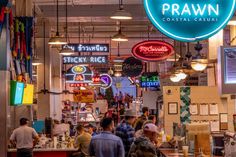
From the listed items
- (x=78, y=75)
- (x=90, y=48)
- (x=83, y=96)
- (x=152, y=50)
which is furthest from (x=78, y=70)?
(x=152, y=50)

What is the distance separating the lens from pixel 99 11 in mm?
19016

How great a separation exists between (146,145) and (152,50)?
10073mm

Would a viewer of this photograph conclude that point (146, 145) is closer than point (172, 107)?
Yes

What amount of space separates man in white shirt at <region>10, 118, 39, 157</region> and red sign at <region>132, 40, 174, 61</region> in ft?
17.9

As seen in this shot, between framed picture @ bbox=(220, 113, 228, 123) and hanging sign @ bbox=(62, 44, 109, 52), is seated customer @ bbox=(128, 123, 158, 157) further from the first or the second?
hanging sign @ bbox=(62, 44, 109, 52)

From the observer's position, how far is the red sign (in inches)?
671

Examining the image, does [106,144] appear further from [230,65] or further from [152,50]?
[152,50]

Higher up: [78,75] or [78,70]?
[78,70]

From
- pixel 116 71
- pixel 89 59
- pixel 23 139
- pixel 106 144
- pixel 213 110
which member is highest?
pixel 89 59

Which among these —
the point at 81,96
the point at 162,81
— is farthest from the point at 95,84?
the point at 162,81

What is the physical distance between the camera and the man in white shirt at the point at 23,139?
12.3 meters

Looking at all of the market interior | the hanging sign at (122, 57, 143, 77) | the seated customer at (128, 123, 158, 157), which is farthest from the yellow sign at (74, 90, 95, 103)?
the seated customer at (128, 123, 158, 157)

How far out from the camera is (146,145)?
7320 millimetres

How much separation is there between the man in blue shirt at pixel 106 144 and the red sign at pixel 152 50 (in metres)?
8.51
